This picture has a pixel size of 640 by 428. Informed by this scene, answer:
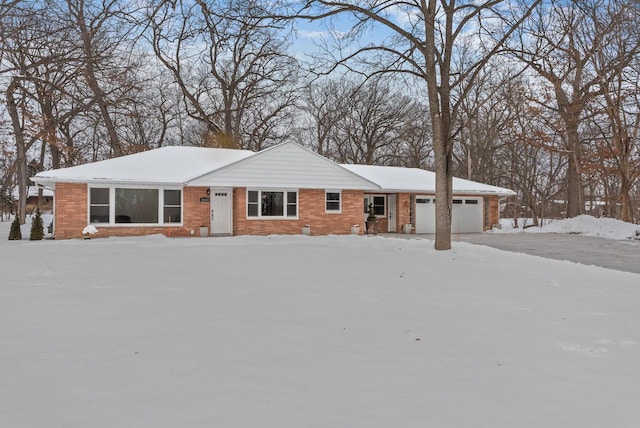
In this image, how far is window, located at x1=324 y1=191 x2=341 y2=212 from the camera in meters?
20.5

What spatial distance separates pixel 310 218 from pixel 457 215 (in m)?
10.2

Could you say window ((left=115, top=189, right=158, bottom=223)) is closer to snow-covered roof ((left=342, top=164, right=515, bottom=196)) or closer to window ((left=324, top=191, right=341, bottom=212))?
window ((left=324, top=191, right=341, bottom=212))

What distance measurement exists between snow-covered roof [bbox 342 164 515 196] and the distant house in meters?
0.19

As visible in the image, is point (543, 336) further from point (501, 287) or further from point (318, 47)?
point (318, 47)

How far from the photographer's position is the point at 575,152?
969 inches

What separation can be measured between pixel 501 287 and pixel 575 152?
21815 mm

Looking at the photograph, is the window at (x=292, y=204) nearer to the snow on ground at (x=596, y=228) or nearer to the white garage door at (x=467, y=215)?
the white garage door at (x=467, y=215)

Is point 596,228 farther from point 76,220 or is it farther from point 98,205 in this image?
point 76,220

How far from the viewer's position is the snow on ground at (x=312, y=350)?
2707 mm

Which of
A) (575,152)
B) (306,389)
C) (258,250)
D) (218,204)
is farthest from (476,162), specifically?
(306,389)

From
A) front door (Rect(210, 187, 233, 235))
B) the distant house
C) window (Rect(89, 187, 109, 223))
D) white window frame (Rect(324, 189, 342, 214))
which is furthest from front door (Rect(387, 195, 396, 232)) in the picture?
window (Rect(89, 187, 109, 223))

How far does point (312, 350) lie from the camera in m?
3.83

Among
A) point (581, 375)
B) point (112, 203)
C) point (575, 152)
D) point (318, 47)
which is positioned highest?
point (318, 47)

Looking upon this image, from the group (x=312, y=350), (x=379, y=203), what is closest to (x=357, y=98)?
(x=379, y=203)
